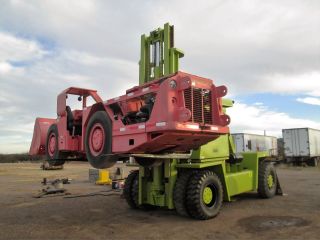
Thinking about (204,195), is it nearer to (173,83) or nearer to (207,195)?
(207,195)

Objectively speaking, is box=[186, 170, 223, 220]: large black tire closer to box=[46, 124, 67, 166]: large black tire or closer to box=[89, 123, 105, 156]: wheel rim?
box=[89, 123, 105, 156]: wheel rim

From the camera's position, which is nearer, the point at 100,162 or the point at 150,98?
the point at 150,98

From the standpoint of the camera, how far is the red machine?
6504 millimetres

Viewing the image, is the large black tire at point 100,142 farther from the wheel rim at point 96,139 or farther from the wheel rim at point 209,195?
the wheel rim at point 209,195

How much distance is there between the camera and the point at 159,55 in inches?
352

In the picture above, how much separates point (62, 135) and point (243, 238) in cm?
448

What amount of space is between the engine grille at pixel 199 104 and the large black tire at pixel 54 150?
11.7 feet

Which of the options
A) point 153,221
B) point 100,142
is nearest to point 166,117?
point 100,142

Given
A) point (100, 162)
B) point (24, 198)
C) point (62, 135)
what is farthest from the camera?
point (24, 198)

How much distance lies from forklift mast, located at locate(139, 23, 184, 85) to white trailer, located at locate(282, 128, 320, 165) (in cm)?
2409

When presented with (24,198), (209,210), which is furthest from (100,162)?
(24,198)

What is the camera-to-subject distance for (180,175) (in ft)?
29.4

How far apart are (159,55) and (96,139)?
2.65m

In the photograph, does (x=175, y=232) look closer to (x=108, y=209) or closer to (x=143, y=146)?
(x=143, y=146)
